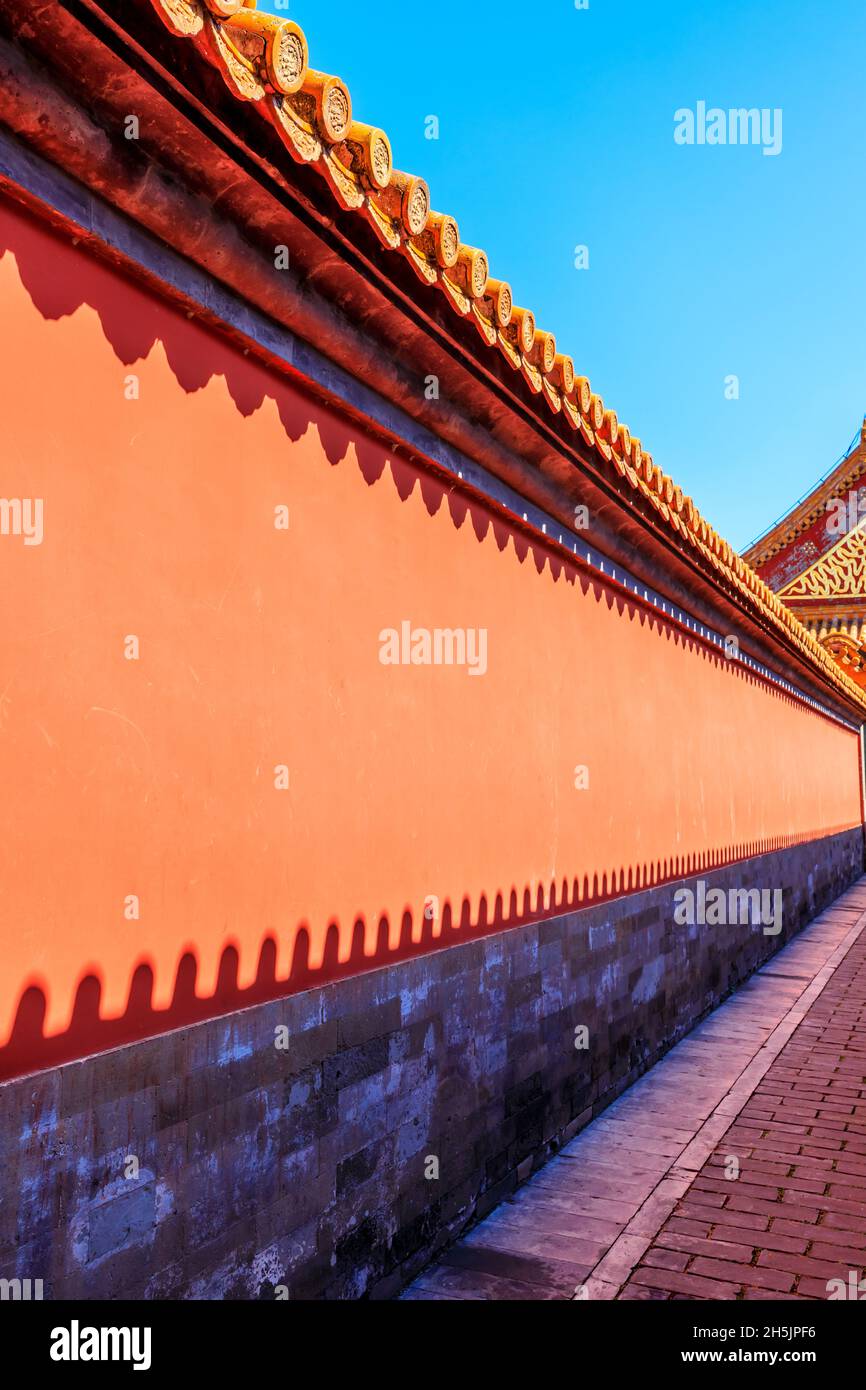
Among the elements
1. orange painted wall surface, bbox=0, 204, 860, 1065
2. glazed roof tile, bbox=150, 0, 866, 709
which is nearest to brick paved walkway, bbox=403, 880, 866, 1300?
orange painted wall surface, bbox=0, 204, 860, 1065

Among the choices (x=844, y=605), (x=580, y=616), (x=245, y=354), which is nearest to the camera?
(x=245, y=354)

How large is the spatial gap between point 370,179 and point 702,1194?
418cm

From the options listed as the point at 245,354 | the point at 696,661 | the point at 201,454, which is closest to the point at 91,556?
the point at 201,454

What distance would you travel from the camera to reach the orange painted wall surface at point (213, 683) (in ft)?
7.61

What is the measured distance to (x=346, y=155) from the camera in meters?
2.91

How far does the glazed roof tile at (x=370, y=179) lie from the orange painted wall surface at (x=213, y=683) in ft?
1.78
